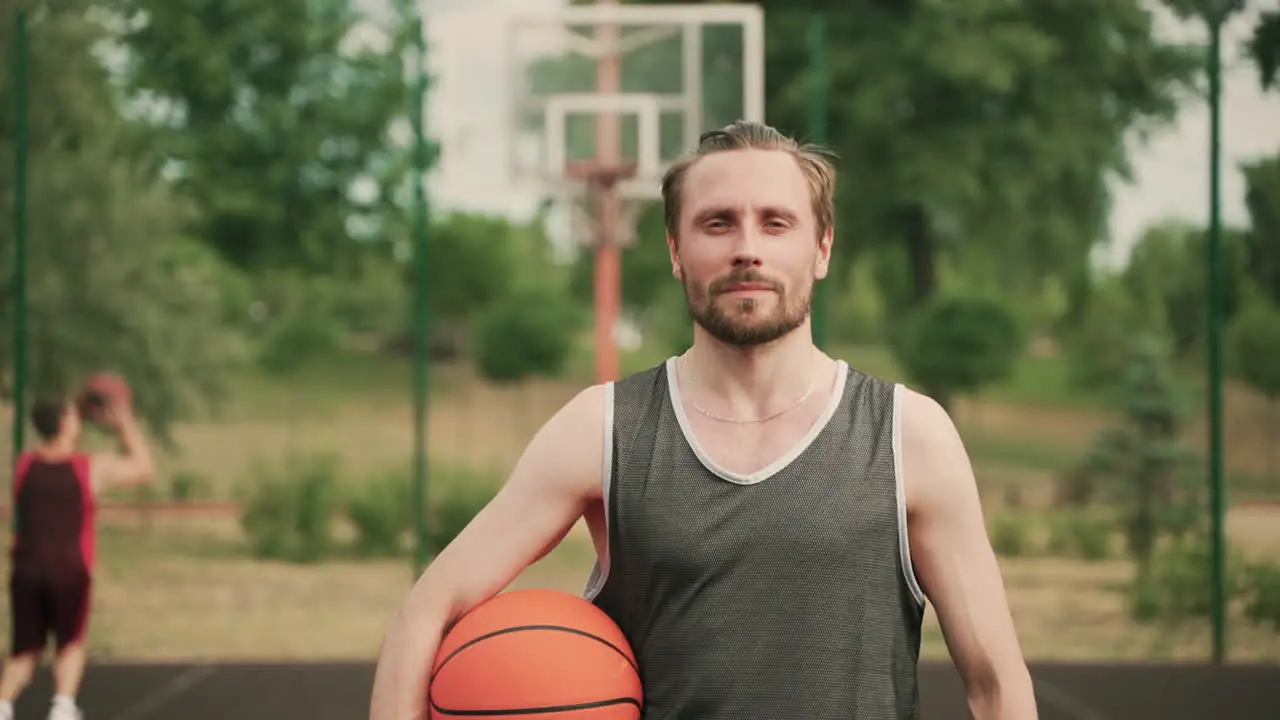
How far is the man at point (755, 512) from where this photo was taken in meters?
1.92

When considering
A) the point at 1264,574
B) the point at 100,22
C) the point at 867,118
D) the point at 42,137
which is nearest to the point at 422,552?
the point at 1264,574

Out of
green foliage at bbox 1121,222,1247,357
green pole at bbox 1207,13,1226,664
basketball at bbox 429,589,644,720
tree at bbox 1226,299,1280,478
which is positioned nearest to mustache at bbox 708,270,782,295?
basketball at bbox 429,589,644,720

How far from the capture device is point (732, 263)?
1940mm

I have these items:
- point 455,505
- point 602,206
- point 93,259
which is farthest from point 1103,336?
point 93,259

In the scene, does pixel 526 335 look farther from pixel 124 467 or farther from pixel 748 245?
pixel 748 245

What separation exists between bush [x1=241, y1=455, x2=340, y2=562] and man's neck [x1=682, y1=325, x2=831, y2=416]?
10.7 meters

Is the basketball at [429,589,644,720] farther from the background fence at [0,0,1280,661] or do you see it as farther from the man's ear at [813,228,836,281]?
the background fence at [0,0,1280,661]

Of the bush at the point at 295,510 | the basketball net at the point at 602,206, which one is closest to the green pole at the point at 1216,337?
the basketball net at the point at 602,206

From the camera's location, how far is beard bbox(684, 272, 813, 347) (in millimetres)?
1952

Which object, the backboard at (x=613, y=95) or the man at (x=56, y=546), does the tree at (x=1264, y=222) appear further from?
the man at (x=56, y=546)

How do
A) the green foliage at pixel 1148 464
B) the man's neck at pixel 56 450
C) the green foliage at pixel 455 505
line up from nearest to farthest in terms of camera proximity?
1. the man's neck at pixel 56 450
2. the green foliage at pixel 455 505
3. the green foliage at pixel 1148 464

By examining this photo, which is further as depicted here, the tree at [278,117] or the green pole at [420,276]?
the tree at [278,117]

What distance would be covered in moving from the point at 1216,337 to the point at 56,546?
5796 mm

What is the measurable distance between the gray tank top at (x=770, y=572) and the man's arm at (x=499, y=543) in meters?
0.05
